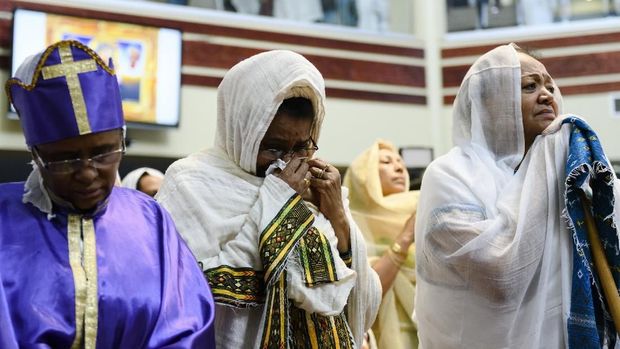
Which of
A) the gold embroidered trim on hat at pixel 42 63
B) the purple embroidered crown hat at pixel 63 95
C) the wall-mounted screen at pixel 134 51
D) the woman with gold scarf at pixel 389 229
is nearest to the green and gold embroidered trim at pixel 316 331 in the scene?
the purple embroidered crown hat at pixel 63 95

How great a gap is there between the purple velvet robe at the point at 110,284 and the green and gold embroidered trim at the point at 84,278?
0.01m

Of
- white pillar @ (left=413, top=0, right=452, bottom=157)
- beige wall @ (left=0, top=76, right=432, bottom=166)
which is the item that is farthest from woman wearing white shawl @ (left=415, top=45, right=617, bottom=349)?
white pillar @ (left=413, top=0, right=452, bottom=157)

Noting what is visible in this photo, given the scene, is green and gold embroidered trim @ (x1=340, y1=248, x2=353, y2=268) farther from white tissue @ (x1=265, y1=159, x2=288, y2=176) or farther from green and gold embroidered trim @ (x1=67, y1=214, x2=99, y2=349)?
green and gold embroidered trim @ (x1=67, y1=214, x2=99, y2=349)

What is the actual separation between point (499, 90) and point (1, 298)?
1814mm

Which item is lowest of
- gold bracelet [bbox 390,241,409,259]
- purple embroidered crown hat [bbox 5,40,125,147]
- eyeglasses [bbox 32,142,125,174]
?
gold bracelet [bbox 390,241,409,259]

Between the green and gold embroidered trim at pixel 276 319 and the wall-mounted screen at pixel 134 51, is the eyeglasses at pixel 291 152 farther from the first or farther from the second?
the wall-mounted screen at pixel 134 51

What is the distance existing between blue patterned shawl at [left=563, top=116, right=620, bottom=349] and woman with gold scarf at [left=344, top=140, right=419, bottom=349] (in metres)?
1.58

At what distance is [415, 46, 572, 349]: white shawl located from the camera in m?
2.85

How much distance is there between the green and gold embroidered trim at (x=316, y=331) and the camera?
8.29 ft

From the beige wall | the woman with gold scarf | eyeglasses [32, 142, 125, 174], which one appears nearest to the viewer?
eyeglasses [32, 142, 125, 174]

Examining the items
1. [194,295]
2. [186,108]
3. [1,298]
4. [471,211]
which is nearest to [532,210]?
[471,211]

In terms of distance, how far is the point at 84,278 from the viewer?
2178mm

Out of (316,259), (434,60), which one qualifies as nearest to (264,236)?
(316,259)

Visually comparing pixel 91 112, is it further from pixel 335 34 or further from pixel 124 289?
pixel 335 34
